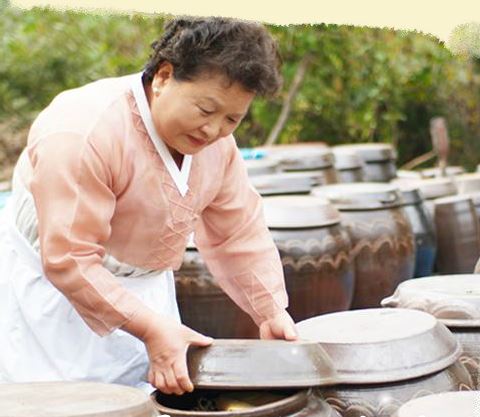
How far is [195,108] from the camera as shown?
7.80 ft

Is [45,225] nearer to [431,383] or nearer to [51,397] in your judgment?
[51,397]

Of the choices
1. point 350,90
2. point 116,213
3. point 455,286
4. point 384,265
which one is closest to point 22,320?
point 116,213

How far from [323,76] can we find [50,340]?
8905mm

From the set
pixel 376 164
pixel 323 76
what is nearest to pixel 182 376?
pixel 376 164

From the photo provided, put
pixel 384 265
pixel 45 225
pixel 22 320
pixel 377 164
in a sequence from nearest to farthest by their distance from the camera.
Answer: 1. pixel 45 225
2. pixel 22 320
3. pixel 384 265
4. pixel 377 164

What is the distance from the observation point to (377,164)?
23.8ft

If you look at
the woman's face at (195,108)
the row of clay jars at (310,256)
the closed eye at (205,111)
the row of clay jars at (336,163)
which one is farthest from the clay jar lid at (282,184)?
the closed eye at (205,111)

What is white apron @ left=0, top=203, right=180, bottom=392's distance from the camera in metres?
2.70

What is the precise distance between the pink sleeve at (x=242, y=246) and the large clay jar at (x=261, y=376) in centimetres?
53

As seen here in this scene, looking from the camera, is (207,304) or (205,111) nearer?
(205,111)

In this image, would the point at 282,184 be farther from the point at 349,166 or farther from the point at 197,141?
the point at 197,141

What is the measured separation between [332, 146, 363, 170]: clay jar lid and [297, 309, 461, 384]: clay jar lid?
13.6ft

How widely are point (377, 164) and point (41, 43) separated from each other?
355cm

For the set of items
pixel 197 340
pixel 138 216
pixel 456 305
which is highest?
pixel 138 216
